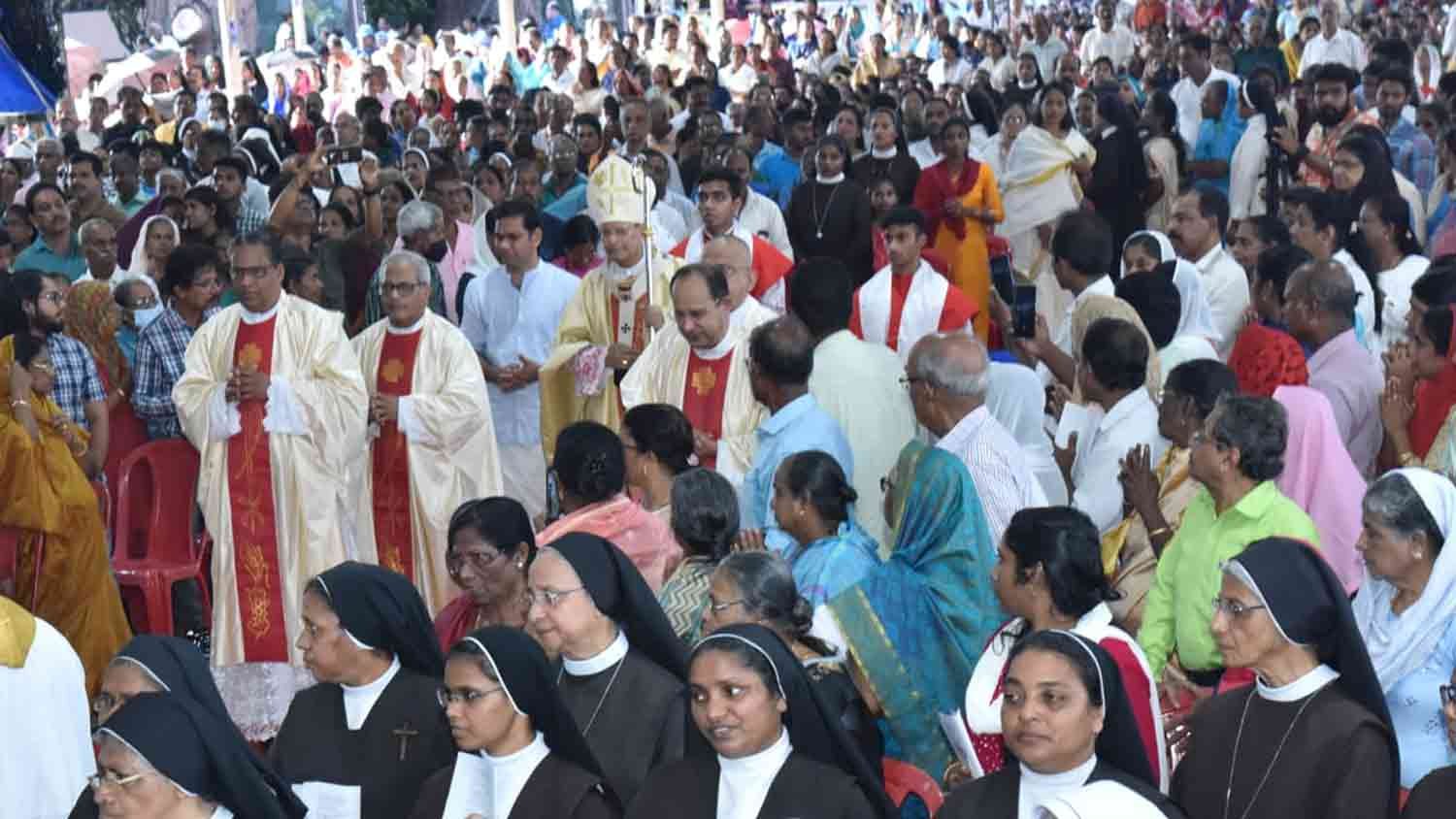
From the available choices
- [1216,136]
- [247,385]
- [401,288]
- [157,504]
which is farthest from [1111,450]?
→ [1216,136]

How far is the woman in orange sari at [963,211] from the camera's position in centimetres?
1227

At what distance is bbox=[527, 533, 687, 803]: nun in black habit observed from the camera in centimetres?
518

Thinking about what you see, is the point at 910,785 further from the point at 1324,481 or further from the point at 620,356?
the point at 620,356

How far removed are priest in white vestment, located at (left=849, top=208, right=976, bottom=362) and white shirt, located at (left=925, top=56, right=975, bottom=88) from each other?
12.9 meters

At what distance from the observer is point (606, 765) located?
17.4ft

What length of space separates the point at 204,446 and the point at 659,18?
Result: 19.5 m

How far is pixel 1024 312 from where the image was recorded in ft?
32.7

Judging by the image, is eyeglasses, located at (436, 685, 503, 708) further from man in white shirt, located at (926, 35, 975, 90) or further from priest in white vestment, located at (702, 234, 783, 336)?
man in white shirt, located at (926, 35, 975, 90)

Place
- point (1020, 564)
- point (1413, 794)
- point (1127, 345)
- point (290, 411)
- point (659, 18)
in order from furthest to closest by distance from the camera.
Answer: point (659, 18) → point (290, 411) → point (1127, 345) → point (1020, 564) → point (1413, 794)

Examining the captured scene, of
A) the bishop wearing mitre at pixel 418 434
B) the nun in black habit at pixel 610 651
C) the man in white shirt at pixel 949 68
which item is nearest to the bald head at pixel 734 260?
the bishop wearing mitre at pixel 418 434

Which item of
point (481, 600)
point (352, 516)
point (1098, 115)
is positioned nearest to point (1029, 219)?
point (1098, 115)

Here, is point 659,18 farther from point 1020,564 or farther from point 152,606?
point 1020,564

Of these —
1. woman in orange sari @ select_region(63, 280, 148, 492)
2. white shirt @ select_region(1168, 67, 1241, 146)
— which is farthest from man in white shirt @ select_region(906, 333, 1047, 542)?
white shirt @ select_region(1168, 67, 1241, 146)

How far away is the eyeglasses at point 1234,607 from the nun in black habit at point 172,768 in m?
1.96
